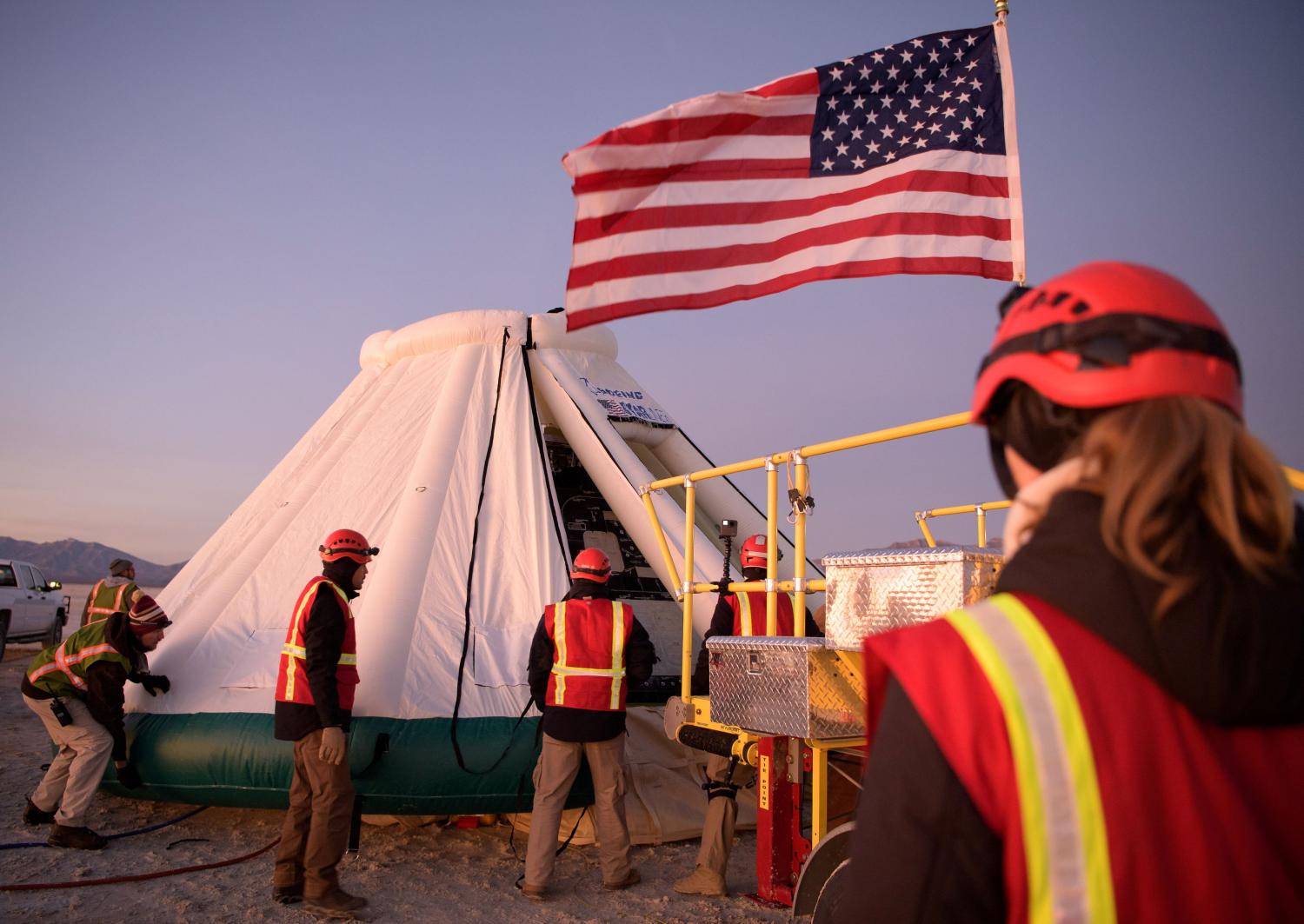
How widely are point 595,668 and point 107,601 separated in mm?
4233

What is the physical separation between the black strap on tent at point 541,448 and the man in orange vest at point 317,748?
2.50 m

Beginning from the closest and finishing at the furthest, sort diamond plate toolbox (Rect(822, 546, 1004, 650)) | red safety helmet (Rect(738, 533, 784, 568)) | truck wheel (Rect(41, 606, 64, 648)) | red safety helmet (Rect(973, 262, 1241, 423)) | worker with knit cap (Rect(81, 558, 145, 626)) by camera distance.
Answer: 1. red safety helmet (Rect(973, 262, 1241, 423))
2. diamond plate toolbox (Rect(822, 546, 1004, 650))
3. red safety helmet (Rect(738, 533, 784, 568))
4. worker with knit cap (Rect(81, 558, 145, 626))
5. truck wheel (Rect(41, 606, 64, 648))

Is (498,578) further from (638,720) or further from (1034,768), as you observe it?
(1034,768)

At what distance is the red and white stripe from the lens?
5535 mm

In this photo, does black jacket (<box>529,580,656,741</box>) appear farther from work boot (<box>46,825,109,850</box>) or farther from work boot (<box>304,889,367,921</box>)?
work boot (<box>46,825,109,850</box>)

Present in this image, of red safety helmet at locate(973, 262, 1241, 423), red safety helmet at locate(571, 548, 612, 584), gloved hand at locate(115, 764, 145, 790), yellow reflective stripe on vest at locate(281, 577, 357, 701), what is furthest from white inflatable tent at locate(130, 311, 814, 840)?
red safety helmet at locate(973, 262, 1241, 423)

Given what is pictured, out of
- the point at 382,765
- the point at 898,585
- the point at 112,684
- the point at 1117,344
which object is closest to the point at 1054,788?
the point at 1117,344

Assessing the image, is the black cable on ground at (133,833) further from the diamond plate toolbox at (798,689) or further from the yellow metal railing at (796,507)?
the diamond plate toolbox at (798,689)

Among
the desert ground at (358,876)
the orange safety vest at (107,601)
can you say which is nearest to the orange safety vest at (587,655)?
the desert ground at (358,876)

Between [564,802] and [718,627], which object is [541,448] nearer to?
[718,627]

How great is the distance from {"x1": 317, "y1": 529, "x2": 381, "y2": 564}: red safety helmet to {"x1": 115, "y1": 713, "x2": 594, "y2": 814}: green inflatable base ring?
1.20 metres

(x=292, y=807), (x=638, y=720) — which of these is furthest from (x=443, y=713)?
(x=638, y=720)

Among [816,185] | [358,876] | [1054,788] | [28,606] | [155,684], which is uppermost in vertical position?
[816,185]

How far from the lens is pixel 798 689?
4.32 m
